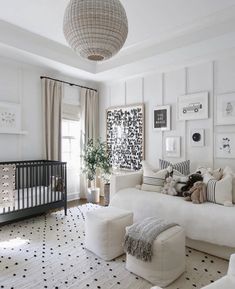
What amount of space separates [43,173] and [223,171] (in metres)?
2.68

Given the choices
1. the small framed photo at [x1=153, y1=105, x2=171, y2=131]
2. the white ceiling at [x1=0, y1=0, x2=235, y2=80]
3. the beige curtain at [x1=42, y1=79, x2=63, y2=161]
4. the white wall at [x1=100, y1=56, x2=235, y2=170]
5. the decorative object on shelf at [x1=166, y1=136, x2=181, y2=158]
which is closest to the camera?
the white ceiling at [x1=0, y1=0, x2=235, y2=80]

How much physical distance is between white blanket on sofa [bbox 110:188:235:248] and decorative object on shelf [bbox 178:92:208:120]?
4.69 ft

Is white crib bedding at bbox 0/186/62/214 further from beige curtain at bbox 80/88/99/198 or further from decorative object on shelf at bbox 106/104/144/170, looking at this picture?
decorative object on shelf at bbox 106/104/144/170

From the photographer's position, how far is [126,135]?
470cm

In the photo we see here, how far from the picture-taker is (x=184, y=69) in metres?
3.91

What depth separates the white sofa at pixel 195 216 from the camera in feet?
7.88

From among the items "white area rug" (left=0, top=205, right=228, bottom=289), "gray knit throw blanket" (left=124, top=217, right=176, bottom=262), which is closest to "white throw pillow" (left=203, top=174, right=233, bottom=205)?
"white area rug" (left=0, top=205, right=228, bottom=289)

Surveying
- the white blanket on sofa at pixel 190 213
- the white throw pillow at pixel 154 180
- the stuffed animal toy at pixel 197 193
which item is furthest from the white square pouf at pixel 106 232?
the white throw pillow at pixel 154 180

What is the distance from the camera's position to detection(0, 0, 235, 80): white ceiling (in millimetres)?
→ 2666

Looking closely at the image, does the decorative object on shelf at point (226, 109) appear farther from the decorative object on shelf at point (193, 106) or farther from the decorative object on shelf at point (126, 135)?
the decorative object on shelf at point (126, 135)

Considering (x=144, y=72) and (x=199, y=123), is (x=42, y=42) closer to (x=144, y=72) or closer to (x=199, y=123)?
(x=144, y=72)

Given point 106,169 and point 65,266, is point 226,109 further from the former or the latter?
point 65,266

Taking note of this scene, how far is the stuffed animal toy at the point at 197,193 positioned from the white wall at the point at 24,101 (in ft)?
8.87

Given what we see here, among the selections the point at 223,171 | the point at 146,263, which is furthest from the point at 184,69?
the point at 146,263
